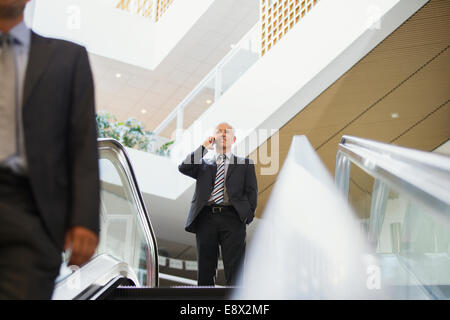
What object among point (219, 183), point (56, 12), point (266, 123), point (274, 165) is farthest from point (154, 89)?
point (219, 183)

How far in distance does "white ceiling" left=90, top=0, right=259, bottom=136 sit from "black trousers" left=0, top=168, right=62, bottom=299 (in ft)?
37.9

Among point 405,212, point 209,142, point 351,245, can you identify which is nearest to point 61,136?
point 405,212

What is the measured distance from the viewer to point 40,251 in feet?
4.35

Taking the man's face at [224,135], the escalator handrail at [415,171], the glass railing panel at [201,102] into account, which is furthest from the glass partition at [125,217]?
the glass railing panel at [201,102]

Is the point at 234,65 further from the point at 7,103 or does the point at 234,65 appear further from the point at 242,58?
the point at 7,103

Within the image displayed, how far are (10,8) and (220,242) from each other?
2.70m

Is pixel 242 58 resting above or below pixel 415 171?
above

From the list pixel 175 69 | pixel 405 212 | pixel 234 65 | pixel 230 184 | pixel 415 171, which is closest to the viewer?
pixel 415 171

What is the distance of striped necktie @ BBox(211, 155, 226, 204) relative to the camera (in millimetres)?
4070

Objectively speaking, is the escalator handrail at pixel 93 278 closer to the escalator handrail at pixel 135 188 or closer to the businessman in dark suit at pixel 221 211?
the escalator handrail at pixel 135 188

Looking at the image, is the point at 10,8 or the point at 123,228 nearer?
the point at 10,8

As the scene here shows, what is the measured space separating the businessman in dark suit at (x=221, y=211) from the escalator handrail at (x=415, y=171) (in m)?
1.40

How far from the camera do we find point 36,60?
1535 mm

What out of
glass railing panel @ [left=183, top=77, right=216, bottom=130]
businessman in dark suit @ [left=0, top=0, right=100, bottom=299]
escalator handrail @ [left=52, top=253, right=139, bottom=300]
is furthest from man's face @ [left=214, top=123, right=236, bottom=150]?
glass railing panel @ [left=183, top=77, right=216, bottom=130]
